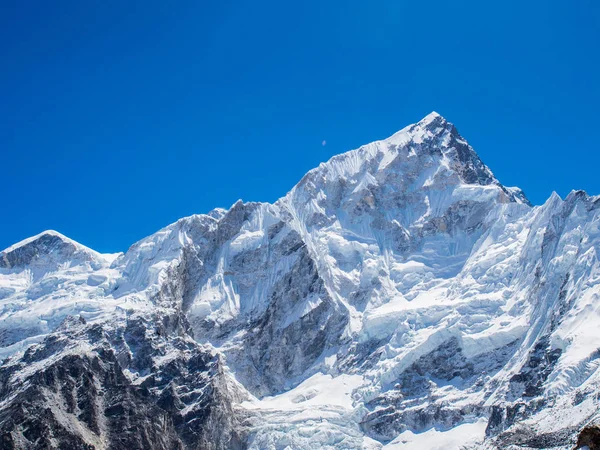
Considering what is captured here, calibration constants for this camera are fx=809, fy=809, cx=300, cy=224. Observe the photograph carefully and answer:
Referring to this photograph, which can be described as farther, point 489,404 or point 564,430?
point 489,404

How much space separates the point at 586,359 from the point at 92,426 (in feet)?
376

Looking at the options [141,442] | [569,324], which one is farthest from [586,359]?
[141,442]

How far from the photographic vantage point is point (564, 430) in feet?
509

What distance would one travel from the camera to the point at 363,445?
199 m

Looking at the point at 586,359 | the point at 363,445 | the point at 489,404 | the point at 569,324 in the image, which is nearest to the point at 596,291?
the point at 569,324

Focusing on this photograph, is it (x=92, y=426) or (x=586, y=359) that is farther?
(x=92, y=426)

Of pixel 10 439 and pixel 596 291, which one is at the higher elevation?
pixel 596 291

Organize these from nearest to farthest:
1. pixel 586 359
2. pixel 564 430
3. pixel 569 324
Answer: pixel 564 430, pixel 586 359, pixel 569 324

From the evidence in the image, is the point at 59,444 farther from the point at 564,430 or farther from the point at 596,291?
the point at 596,291

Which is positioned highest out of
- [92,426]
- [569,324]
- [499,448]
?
[569,324]

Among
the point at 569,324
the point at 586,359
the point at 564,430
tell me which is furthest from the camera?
the point at 569,324

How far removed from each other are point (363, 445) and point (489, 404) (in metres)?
32.3

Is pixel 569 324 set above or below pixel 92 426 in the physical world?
above

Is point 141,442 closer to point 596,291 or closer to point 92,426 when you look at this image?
point 92,426
